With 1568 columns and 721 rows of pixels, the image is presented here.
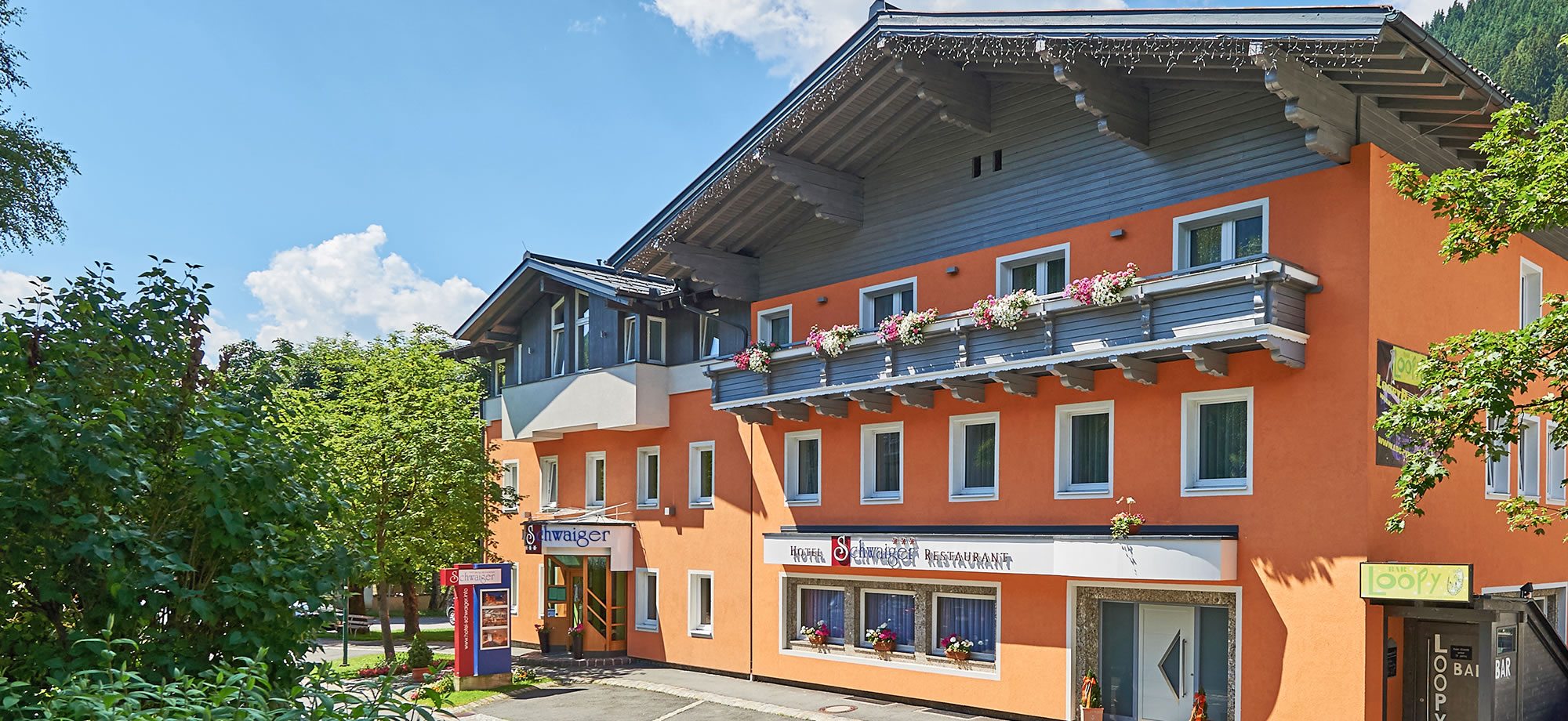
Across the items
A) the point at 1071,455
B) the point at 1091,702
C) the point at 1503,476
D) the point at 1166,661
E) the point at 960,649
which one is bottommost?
the point at 1091,702

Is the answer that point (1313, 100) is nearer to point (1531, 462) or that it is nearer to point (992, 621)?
point (1531, 462)

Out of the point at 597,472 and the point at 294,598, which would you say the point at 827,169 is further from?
the point at 294,598

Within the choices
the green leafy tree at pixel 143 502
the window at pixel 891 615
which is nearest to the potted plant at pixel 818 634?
the window at pixel 891 615

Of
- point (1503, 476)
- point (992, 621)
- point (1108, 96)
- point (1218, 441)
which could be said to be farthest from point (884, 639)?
point (1503, 476)

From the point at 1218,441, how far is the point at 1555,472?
279 inches

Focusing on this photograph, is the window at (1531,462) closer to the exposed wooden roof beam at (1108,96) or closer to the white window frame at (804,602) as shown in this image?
the exposed wooden roof beam at (1108,96)

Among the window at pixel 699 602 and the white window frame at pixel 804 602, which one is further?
the window at pixel 699 602

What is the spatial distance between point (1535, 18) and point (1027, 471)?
59.1 metres

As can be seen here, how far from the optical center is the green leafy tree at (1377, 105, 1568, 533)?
1098 centimetres

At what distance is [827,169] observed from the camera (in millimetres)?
20875

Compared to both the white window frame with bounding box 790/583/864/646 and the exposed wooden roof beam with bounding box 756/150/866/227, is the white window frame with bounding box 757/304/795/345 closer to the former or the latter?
the exposed wooden roof beam with bounding box 756/150/866/227

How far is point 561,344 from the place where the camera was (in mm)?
28125

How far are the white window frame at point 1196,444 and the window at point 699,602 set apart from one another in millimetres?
11148

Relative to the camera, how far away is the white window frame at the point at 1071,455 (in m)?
16.7
